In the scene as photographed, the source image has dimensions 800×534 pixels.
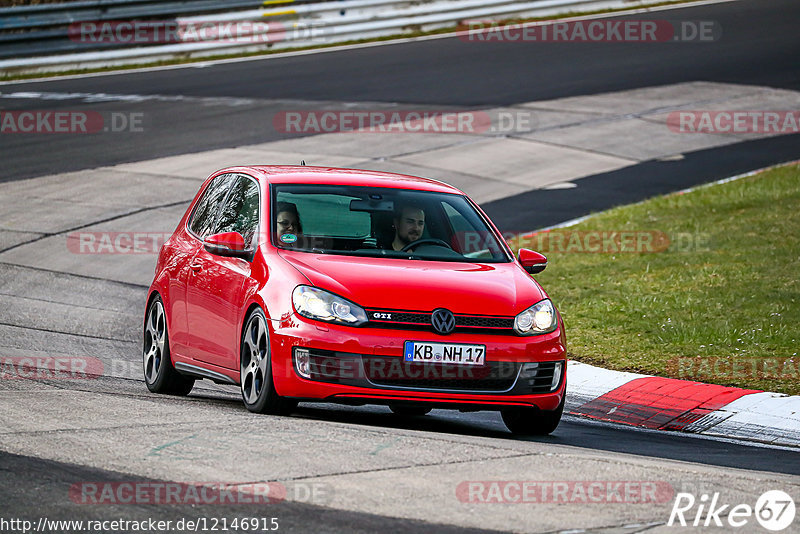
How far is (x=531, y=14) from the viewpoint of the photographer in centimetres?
3412

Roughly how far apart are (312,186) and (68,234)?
8838 mm

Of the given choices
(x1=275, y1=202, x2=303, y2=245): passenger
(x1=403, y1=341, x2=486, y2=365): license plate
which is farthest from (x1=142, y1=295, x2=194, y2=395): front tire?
(x1=403, y1=341, x2=486, y2=365): license plate

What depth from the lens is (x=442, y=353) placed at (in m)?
A: 7.63

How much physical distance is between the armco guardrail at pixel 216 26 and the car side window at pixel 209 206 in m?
19.6

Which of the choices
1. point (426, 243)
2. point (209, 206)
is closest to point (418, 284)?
point (426, 243)

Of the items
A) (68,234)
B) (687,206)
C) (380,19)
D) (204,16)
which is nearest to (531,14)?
(380,19)

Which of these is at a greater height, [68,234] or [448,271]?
[448,271]

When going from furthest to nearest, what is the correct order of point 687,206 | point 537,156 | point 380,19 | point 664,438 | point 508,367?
point 380,19 < point 537,156 < point 687,206 < point 664,438 < point 508,367

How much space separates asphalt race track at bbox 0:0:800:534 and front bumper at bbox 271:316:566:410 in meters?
0.23

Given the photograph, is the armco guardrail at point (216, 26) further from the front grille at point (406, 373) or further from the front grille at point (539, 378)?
the front grille at point (539, 378)

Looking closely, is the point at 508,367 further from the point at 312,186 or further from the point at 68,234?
the point at 68,234

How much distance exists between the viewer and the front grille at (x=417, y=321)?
759 cm

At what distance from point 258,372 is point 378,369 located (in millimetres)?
837

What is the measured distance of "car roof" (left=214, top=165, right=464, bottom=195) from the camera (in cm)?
893
